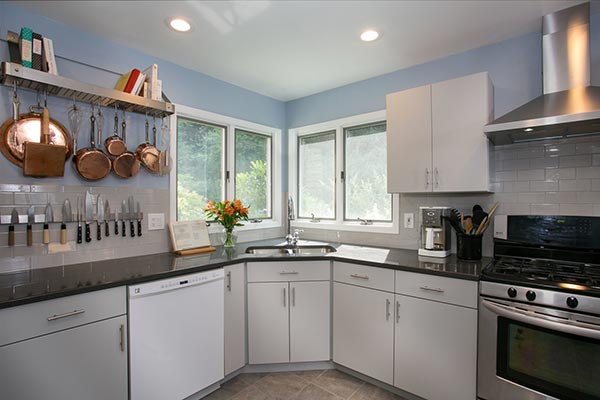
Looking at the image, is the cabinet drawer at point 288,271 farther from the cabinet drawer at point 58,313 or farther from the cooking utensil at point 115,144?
the cooking utensil at point 115,144

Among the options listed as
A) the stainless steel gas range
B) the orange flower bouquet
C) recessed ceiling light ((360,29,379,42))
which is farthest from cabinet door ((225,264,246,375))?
recessed ceiling light ((360,29,379,42))

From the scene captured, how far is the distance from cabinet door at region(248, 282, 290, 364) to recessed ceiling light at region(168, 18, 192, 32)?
187 centimetres

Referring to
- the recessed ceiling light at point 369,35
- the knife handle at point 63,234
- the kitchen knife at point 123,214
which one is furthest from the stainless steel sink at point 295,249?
the recessed ceiling light at point 369,35

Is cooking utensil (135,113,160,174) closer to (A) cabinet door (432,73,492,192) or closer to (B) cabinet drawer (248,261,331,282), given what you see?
(B) cabinet drawer (248,261,331,282)

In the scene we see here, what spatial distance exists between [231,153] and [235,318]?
1.60m

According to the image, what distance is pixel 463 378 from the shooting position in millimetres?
1794

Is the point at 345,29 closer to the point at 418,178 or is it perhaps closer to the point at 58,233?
the point at 418,178

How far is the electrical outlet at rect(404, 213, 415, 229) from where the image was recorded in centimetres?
264

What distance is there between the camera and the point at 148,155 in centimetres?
233

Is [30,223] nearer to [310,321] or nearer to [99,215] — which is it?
[99,215]

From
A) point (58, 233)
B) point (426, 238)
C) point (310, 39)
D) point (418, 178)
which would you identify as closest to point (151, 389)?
point (58, 233)

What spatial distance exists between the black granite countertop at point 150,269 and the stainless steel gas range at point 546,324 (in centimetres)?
21

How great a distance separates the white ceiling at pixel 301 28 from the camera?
1833 mm

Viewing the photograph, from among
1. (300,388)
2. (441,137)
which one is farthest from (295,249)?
(441,137)
